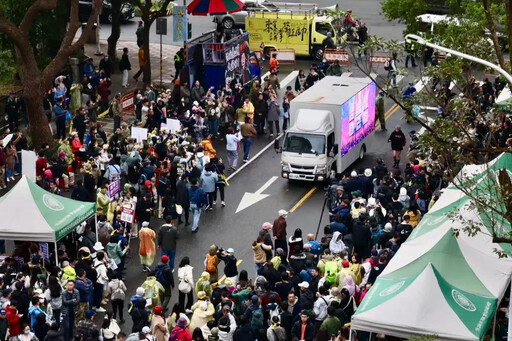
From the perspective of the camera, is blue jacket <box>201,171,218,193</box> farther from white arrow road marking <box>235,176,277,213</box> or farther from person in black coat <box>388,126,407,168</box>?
person in black coat <box>388,126,407,168</box>

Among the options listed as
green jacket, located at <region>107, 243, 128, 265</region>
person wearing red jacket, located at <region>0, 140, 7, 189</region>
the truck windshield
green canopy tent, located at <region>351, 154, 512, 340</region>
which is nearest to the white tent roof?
green jacket, located at <region>107, 243, 128, 265</region>

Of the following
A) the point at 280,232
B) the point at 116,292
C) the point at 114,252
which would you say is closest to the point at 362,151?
the point at 280,232

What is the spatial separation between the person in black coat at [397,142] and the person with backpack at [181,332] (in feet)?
49.5

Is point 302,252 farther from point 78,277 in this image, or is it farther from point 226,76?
point 226,76

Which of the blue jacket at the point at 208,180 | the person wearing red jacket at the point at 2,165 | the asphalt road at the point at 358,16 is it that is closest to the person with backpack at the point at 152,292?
the blue jacket at the point at 208,180

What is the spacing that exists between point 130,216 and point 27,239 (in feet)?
12.1

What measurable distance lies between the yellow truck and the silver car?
51.6 inches

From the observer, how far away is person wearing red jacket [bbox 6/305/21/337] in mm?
21969

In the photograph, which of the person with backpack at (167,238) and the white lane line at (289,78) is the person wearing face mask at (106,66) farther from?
the person with backpack at (167,238)

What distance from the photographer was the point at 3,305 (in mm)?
22344

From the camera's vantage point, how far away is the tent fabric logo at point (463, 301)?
20.8 meters

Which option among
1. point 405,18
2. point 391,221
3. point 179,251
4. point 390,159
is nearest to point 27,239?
point 179,251

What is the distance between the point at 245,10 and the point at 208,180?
22916 millimetres

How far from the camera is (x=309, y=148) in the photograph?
33.3 meters
